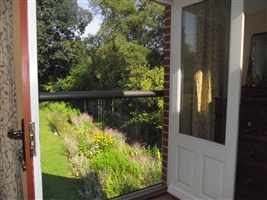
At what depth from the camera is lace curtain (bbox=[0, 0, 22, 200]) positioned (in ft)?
4.34

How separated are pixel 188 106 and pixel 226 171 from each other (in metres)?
0.79

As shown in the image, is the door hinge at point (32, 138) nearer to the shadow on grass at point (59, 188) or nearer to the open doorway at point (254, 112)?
the open doorway at point (254, 112)

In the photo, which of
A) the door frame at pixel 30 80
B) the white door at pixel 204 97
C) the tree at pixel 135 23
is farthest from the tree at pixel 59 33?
the door frame at pixel 30 80

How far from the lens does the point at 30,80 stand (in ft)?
3.44

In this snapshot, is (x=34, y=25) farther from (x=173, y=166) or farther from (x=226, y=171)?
(x=173, y=166)

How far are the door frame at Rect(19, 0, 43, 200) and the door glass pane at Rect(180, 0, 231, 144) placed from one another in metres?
1.78

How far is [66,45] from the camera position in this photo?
24.8 feet

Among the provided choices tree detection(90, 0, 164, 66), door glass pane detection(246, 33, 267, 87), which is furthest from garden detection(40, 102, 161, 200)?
tree detection(90, 0, 164, 66)

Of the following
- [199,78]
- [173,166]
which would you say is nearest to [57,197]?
[173,166]

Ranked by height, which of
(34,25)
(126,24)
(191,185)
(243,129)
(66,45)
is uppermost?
(126,24)

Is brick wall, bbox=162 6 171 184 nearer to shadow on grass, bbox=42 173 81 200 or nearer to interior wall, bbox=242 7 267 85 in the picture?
interior wall, bbox=242 7 267 85

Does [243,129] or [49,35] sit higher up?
[49,35]

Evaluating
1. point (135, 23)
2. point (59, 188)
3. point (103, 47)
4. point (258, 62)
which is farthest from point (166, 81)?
point (135, 23)

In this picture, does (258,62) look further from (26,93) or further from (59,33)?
(59,33)
